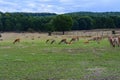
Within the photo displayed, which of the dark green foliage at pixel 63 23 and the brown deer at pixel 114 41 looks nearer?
the brown deer at pixel 114 41

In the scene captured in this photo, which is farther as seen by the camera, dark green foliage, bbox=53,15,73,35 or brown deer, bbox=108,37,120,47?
dark green foliage, bbox=53,15,73,35

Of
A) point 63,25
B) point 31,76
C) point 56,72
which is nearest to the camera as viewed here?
point 31,76

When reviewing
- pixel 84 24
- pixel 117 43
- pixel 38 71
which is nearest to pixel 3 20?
pixel 84 24

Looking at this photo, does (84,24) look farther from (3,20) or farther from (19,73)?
(19,73)

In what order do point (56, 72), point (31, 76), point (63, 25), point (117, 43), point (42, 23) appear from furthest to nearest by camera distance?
1. point (42, 23)
2. point (63, 25)
3. point (117, 43)
4. point (56, 72)
5. point (31, 76)

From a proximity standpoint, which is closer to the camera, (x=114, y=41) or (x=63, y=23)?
(x=114, y=41)

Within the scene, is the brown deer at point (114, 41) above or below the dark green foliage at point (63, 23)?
below

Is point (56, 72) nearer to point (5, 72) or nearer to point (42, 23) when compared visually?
point (5, 72)

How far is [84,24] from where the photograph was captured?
11762 centimetres

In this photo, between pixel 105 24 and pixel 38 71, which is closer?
pixel 38 71

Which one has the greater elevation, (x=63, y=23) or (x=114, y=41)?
(x=63, y=23)

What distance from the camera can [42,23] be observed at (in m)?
114

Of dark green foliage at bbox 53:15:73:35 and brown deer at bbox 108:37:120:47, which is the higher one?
dark green foliage at bbox 53:15:73:35

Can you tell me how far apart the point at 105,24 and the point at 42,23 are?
2180 cm
